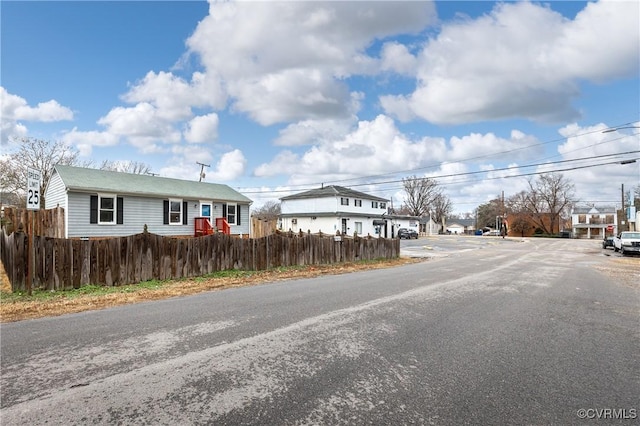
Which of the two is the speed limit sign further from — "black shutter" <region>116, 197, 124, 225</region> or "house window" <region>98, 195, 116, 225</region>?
"black shutter" <region>116, 197, 124, 225</region>

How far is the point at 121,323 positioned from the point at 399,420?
496cm

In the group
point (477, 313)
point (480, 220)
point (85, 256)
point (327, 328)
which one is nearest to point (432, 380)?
point (327, 328)

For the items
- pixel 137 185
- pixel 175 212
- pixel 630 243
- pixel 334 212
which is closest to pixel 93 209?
pixel 137 185

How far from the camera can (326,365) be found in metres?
4.09

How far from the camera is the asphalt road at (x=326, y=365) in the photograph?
3084mm

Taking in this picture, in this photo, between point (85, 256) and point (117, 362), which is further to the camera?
point (85, 256)

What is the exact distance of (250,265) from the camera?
45.9 ft

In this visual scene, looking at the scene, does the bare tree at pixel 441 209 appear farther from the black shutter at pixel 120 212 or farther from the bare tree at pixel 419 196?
the black shutter at pixel 120 212

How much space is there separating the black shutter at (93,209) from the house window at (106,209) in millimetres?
141

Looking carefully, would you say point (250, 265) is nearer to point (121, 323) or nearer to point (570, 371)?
point (121, 323)

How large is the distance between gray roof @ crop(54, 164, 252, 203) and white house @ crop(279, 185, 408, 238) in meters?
16.3

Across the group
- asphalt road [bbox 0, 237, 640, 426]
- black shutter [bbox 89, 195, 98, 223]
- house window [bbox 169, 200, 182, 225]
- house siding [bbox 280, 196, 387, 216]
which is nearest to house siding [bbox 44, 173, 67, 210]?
black shutter [bbox 89, 195, 98, 223]

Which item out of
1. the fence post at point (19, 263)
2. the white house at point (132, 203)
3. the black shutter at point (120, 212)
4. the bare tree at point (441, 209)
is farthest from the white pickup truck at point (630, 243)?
the bare tree at point (441, 209)

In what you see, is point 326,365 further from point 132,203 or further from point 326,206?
point 326,206
